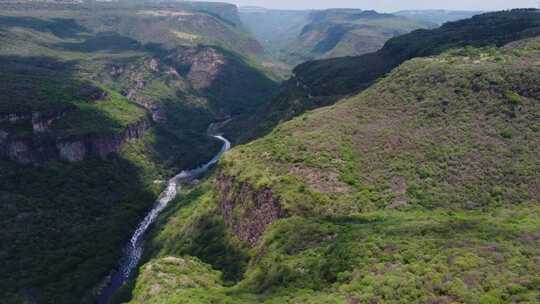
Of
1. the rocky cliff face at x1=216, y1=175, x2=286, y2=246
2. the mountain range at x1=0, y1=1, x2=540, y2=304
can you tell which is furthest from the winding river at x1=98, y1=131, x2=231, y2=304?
the rocky cliff face at x1=216, y1=175, x2=286, y2=246

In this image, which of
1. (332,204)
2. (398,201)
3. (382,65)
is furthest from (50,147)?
(382,65)

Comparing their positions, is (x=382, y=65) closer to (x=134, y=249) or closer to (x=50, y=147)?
(x=134, y=249)

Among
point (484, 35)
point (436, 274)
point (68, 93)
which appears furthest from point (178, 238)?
point (484, 35)

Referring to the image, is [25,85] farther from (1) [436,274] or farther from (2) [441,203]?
(1) [436,274]

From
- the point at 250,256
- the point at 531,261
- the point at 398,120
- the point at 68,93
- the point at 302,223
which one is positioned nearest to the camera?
the point at 531,261

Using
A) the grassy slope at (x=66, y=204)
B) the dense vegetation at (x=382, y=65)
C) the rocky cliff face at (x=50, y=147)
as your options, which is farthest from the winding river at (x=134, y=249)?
the dense vegetation at (x=382, y=65)

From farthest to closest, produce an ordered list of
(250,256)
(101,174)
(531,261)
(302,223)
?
(101,174) → (250,256) → (302,223) → (531,261)

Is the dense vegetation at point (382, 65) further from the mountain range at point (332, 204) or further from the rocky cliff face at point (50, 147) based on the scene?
the rocky cliff face at point (50, 147)

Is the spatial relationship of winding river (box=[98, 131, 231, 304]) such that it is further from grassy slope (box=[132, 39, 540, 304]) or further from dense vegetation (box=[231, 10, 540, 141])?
dense vegetation (box=[231, 10, 540, 141])
